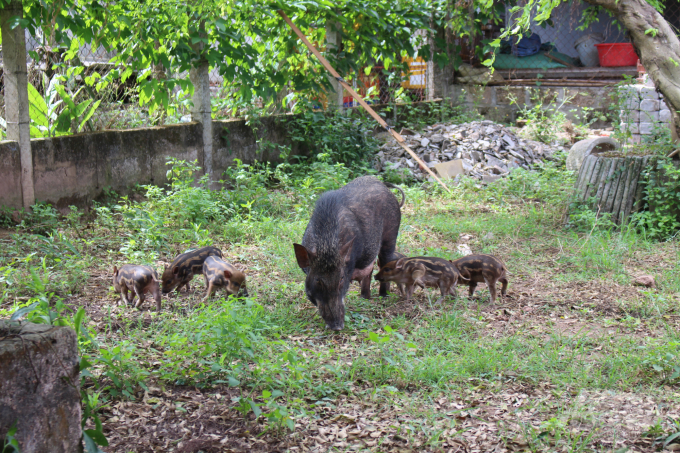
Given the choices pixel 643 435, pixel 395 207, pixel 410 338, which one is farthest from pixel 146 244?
pixel 643 435

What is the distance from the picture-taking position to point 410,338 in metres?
4.17

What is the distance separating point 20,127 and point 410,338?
16.1 feet

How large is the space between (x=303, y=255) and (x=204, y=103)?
4.95 metres

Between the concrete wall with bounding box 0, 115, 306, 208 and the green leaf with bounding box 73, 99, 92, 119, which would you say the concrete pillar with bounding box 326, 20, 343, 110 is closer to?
the concrete wall with bounding box 0, 115, 306, 208

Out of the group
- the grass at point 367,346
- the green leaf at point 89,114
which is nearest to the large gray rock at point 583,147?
the grass at point 367,346

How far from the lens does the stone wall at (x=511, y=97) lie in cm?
1301

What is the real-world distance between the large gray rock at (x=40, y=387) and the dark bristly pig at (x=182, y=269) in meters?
2.62

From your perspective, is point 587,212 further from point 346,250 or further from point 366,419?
point 366,419

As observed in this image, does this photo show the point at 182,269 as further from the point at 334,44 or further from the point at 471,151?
the point at 471,151

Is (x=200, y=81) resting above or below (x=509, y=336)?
above

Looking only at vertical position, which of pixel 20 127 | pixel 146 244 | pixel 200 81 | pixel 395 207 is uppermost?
pixel 200 81

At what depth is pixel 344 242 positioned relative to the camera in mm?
4539

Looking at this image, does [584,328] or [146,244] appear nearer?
[584,328]

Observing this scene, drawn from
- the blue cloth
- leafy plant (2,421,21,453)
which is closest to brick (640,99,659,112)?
the blue cloth
